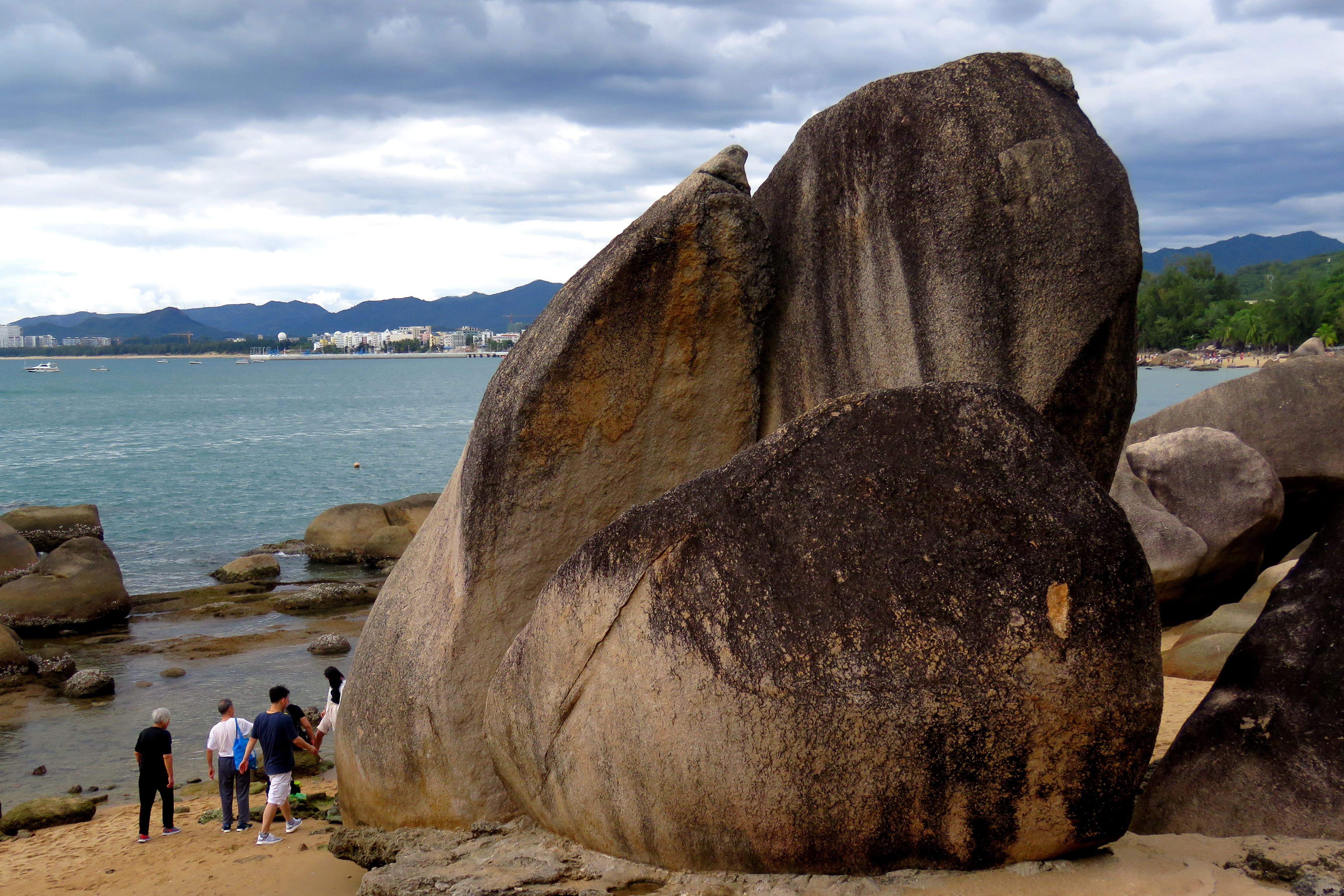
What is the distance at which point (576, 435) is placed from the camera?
652 cm

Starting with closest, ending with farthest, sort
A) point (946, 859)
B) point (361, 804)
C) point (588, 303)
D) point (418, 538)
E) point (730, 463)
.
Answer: point (946, 859) < point (730, 463) < point (588, 303) < point (361, 804) < point (418, 538)

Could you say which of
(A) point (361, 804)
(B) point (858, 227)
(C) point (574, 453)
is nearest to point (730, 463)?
(C) point (574, 453)

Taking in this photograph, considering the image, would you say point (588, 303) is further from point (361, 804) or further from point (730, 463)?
point (361, 804)

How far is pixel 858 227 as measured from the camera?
6410 millimetres

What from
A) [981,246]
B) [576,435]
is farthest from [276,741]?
[981,246]

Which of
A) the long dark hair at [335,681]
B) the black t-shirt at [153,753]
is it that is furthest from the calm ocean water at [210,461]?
the black t-shirt at [153,753]

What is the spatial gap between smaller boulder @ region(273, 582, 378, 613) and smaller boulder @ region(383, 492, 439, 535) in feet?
11.4

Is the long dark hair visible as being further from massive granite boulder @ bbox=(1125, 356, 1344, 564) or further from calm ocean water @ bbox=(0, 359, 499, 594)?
calm ocean water @ bbox=(0, 359, 499, 594)

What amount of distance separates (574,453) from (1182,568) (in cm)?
859

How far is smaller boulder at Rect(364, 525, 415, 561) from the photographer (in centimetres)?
2483

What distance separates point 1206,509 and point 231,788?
438 inches

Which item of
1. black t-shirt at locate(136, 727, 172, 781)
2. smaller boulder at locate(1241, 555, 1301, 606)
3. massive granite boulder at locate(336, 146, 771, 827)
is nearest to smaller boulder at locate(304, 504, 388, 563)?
black t-shirt at locate(136, 727, 172, 781)

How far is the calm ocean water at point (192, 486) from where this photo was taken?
13727 millimetres

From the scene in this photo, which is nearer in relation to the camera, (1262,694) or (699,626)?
(699,626)
